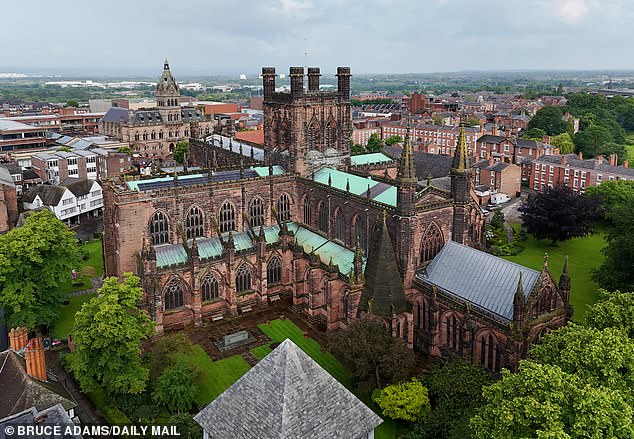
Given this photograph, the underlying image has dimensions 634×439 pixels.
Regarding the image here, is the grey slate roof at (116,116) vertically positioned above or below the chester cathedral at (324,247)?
above

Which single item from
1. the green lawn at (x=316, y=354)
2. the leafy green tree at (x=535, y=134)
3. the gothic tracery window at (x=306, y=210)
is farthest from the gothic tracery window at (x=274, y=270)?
the leafy green tree at (x=535, y=134)

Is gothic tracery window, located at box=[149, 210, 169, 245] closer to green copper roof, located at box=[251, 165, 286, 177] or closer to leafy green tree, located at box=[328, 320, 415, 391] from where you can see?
green copper roof, located at box=[251, 165, 286, 177]

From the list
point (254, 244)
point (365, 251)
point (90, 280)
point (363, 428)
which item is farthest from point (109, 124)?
point (363, 428)

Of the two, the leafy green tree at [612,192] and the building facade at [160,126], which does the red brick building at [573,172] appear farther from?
the building facade at [160,126]

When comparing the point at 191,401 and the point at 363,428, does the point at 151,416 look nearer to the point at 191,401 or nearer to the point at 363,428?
the point at 191,401

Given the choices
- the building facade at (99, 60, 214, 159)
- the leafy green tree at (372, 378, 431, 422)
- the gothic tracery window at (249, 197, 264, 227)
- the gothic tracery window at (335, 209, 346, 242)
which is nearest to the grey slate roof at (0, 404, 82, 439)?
the leafy green tree at (372, 378, 431, 422)

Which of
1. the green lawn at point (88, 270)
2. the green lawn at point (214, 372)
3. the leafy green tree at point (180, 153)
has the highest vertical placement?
the leafy green tree at point (180, 153)
